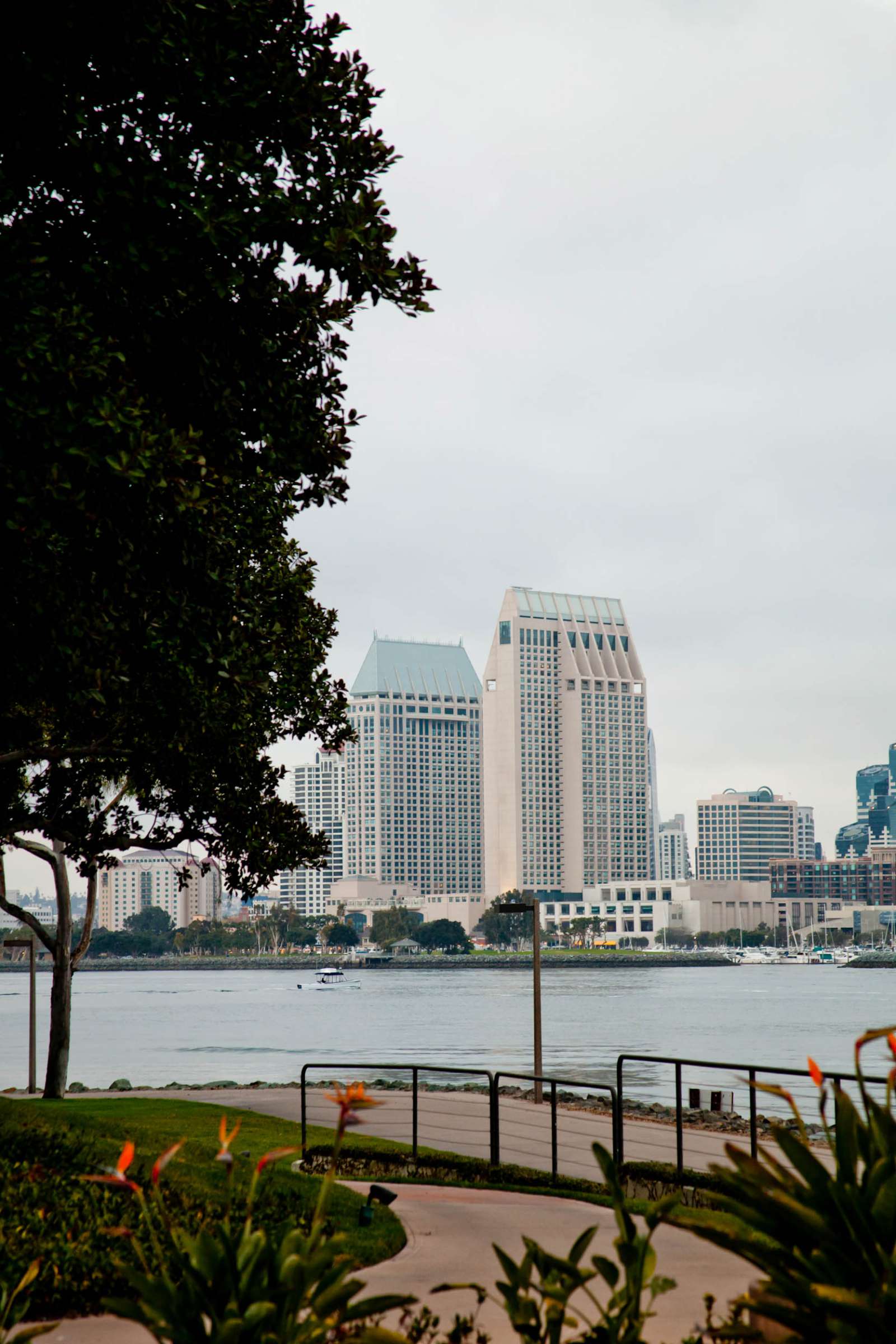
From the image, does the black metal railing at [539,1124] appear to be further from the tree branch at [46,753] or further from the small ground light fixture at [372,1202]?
the tree branch at [46,753]

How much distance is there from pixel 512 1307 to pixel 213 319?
9013mm

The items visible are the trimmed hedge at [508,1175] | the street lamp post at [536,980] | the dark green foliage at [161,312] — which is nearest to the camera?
the dark green foliage at [161,312]

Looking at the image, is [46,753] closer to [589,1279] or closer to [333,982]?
[589,1279]

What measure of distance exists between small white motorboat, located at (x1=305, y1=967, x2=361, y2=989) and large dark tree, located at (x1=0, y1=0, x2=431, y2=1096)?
14840 centimetres

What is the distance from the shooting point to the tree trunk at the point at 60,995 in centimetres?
2584

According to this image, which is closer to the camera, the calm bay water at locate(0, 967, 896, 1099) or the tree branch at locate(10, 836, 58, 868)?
the tree branch at locate(10, 836, 58, 868)

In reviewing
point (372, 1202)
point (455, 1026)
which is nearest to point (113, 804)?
point (372, 1202)

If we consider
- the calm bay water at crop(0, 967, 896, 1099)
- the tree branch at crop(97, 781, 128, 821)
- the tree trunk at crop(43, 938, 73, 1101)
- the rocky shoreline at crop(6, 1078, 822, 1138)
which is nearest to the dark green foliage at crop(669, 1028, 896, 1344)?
the tree branch at crop(97, 781, 128, 821)

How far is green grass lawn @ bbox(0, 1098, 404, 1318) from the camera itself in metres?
7.64

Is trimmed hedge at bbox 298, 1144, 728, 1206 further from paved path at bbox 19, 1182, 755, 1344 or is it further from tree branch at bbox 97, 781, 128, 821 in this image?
tree branch at bbox 97, 781, 128, 821

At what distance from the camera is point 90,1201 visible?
8.92m

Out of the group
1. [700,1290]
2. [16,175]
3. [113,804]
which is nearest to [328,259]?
[16,175]

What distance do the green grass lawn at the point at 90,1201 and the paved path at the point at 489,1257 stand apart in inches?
10.3

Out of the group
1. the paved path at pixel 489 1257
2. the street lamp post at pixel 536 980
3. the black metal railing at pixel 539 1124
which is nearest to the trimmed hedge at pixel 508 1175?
the black metal railing at pixel 539 1124
